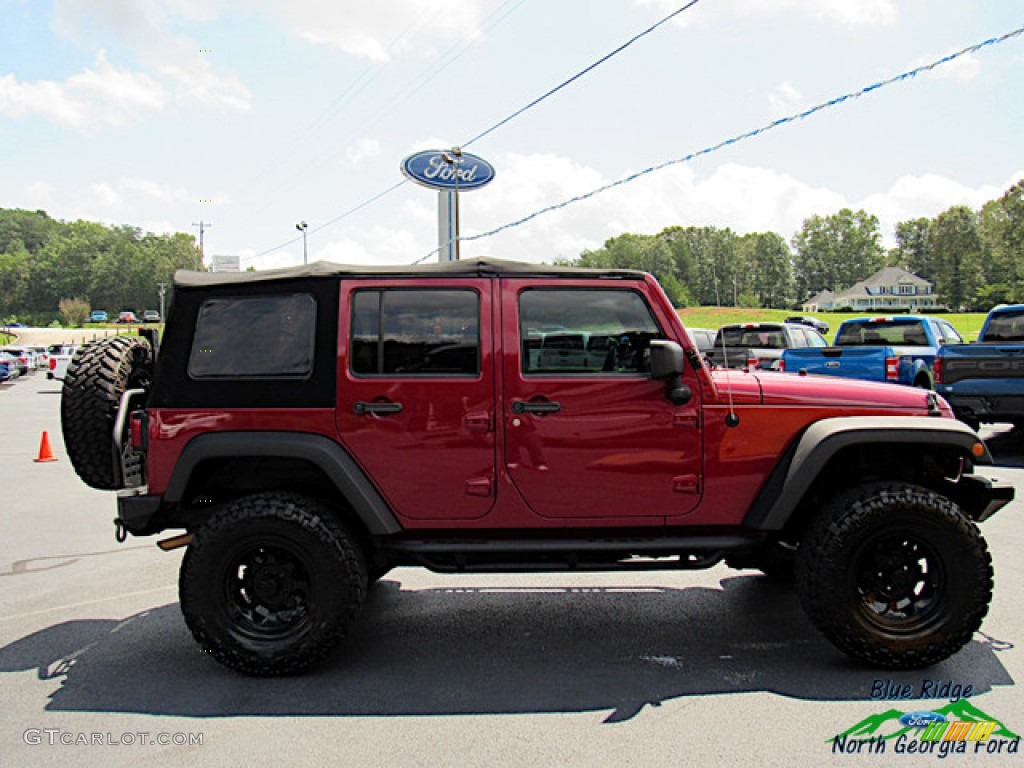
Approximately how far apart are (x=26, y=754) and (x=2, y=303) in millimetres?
152395

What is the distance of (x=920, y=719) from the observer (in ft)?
11.1

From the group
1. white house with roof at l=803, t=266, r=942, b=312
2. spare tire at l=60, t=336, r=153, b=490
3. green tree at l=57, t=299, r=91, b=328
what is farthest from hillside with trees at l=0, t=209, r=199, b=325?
spare tire at l=60, t=336, r=153, b=490

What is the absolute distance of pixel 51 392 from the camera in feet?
88.0

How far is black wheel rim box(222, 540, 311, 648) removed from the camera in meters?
3.89

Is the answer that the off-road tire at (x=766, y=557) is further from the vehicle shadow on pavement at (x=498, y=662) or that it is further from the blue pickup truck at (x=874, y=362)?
the blue pickup truck at (x=874, y=362)

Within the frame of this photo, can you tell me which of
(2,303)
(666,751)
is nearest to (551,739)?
(666,751)

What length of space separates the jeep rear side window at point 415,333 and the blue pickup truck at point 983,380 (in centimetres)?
819

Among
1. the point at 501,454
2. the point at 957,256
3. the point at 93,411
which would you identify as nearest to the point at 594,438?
the point at 501,454

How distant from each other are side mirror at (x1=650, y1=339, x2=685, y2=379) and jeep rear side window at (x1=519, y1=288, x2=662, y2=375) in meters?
0.17

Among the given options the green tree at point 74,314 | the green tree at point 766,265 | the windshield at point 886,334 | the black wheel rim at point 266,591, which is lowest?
the black wheel rim at point 266,591

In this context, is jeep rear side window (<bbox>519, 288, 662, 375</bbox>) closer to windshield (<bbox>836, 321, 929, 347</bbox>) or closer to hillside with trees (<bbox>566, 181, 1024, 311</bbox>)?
windshield (<bbox>836, 321, 929, 347</bbox>)

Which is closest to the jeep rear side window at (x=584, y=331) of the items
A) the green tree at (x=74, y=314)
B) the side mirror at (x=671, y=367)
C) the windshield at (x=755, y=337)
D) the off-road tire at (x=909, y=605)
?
the side mirror at (x=671, y=367)

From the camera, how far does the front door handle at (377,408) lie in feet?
12.8

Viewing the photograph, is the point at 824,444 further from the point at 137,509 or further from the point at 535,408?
the point at 137,509
